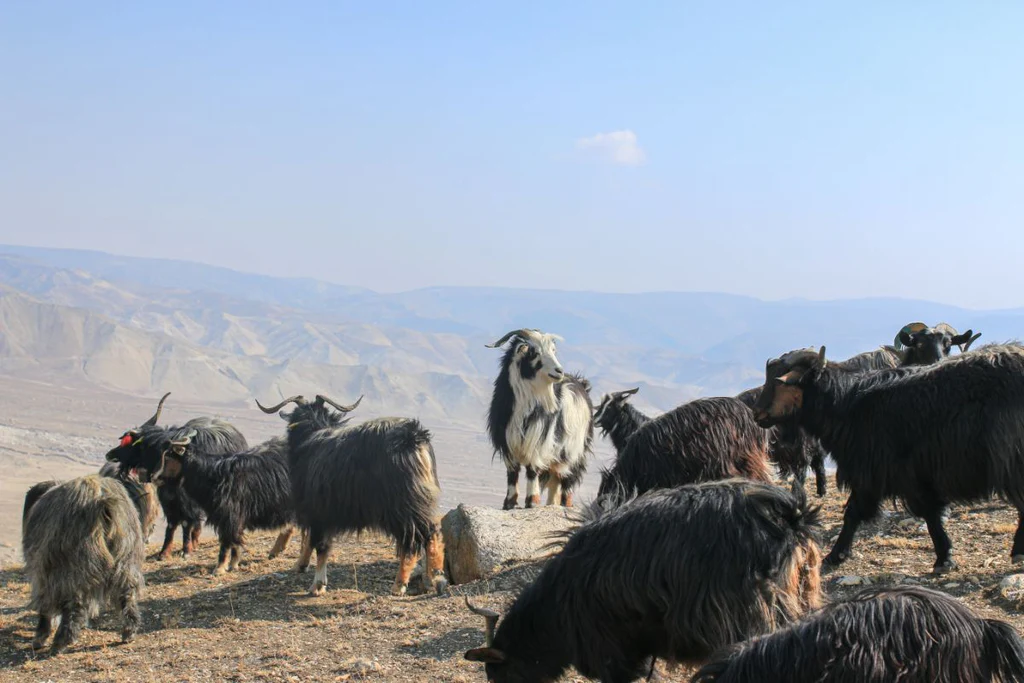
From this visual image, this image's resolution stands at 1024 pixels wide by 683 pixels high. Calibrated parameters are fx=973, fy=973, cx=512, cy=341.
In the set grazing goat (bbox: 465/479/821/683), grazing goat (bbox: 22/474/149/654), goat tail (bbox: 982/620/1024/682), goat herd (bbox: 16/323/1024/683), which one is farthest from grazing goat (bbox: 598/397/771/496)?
goat tail (bbox: 982/620/1024/682)

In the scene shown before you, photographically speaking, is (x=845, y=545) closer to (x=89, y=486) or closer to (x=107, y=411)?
(x=89, y=486)

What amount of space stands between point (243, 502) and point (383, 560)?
176 centimetres

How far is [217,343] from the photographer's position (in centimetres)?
14588

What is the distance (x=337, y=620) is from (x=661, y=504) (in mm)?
3905

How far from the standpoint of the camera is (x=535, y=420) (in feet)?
35.3

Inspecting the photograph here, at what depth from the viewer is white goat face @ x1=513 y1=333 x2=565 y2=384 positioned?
1069cm

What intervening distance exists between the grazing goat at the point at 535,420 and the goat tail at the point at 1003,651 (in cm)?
743

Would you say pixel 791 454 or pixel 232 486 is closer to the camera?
pixel 791 454

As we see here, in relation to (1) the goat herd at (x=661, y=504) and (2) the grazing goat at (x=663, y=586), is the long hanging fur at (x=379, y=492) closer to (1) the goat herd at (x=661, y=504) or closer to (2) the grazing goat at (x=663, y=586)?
(1) the goat herd at (x=661, y=504)

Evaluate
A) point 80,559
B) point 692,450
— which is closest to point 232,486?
point 80,559

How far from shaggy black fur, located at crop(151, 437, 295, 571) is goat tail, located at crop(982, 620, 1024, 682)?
841cm

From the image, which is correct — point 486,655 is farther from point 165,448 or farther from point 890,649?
point 165,448

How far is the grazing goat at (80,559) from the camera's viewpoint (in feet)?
23.3

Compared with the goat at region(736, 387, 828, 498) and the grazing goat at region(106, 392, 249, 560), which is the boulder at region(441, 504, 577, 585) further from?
the grazing goat at region(106, 392, 249, 560)
